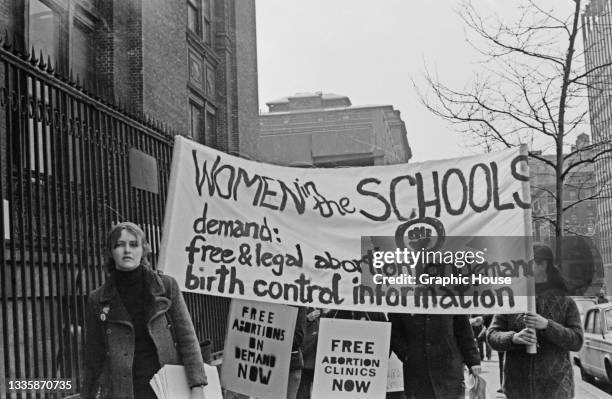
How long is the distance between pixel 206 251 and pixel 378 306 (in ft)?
4.62

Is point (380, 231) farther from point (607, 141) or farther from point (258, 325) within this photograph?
point (607, 141)

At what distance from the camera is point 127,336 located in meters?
4.00

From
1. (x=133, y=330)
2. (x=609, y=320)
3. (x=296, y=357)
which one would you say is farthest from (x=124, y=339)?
(x=609, y=320)

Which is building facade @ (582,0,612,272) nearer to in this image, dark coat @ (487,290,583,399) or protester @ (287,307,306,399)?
protester @ (287,307,306,399)

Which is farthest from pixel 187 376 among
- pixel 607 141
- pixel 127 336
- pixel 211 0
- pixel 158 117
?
A: pixel 211 0

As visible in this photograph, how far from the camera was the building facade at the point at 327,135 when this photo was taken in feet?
204

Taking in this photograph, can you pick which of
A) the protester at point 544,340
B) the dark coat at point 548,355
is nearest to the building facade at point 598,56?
the protester at point 544,340

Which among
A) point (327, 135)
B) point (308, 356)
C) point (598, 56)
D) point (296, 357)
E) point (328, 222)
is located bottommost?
point (308, 356)

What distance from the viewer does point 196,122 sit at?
19.3 meters

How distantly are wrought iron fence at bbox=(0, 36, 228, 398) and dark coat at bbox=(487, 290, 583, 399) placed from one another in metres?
3.36

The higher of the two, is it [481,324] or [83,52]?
[83,52]

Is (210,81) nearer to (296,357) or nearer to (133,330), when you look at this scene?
(296,357)

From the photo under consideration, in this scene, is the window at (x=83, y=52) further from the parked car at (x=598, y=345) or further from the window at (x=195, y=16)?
the parked car at (x=598, y=345)

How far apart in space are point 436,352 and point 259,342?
1.53 metres
